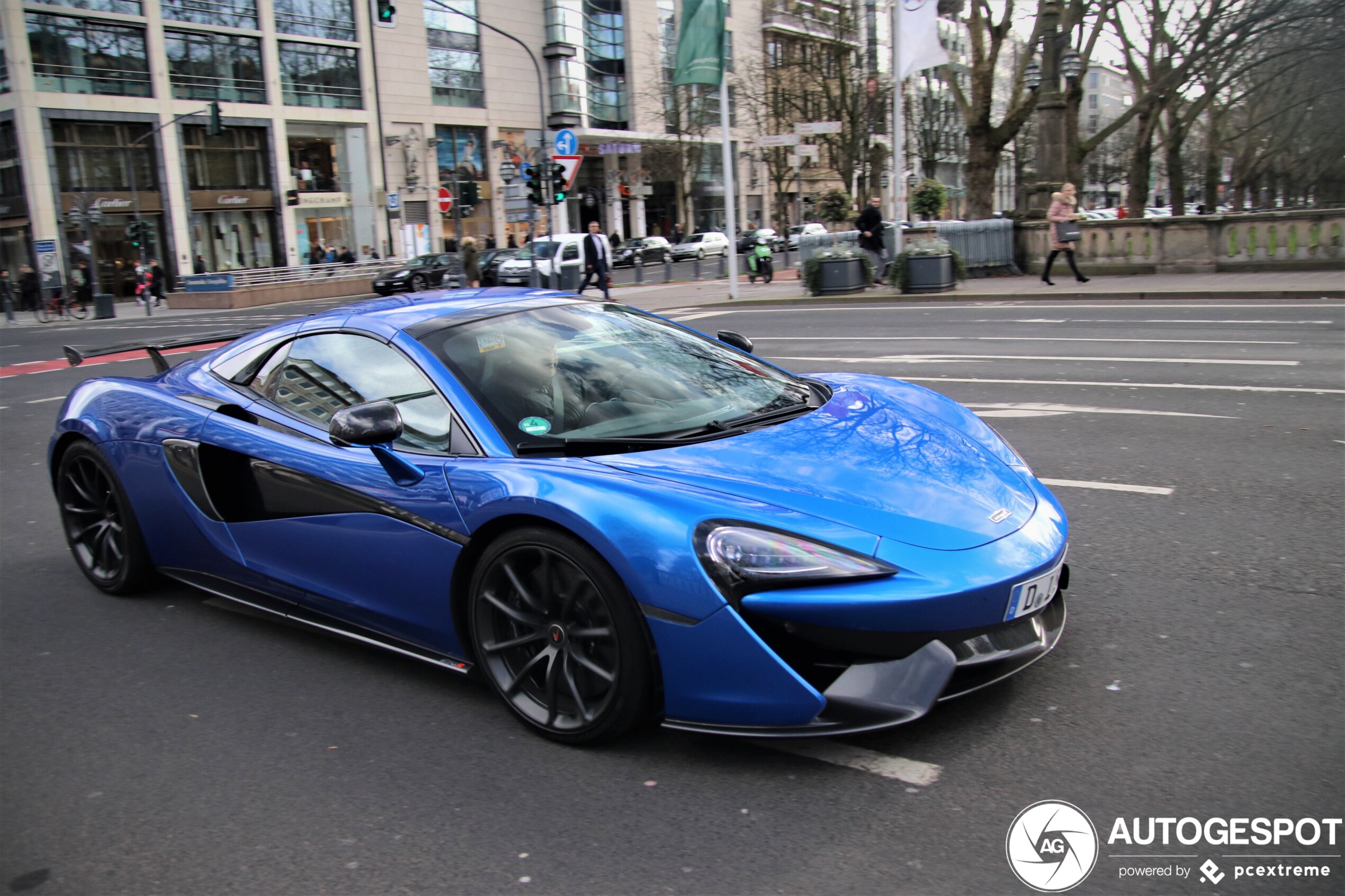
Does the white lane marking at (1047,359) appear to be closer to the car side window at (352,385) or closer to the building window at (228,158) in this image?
the car side window at (352,385)

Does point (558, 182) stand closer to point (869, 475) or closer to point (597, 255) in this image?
point (597, 255)

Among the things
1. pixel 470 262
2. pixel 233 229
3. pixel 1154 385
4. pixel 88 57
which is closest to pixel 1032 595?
pixel 1154 385

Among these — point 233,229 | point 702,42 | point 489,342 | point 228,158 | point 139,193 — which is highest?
point 228,158

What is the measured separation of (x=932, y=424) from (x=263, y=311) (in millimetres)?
33410

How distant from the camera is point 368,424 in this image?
10.9 feet

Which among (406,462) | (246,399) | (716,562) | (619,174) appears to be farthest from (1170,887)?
(619,174)

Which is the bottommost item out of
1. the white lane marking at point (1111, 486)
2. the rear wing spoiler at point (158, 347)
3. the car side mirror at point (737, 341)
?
the white lane marking at point (1111, 486)

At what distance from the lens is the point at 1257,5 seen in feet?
92.6

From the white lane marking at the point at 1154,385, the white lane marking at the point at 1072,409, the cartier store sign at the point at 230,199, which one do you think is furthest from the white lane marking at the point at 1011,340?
the cartier store sign at the point at 230,199

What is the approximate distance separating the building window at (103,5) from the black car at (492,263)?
57.9 ft

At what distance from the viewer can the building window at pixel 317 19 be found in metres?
48.2

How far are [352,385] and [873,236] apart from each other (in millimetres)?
20414

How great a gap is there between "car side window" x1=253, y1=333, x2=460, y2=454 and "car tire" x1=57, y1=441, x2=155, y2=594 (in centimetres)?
100

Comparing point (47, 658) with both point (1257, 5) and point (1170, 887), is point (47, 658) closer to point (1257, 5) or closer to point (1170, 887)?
point (1170, 887)
